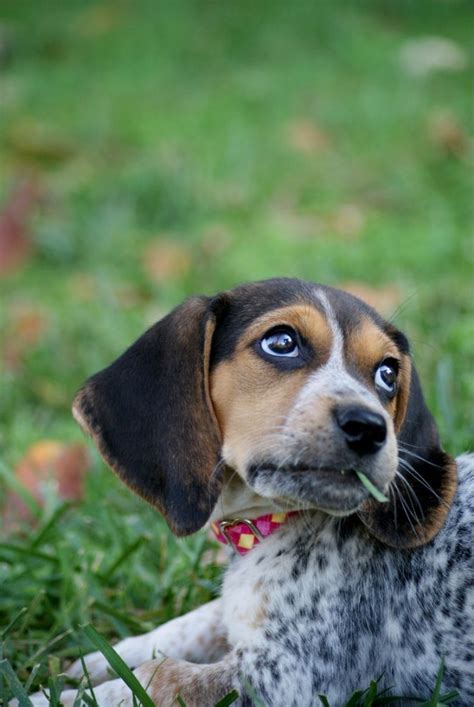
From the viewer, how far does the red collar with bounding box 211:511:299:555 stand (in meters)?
4.11

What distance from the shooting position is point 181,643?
4484mm

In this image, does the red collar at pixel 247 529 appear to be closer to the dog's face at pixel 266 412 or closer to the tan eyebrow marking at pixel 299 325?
the dog's face at pixel 266 412

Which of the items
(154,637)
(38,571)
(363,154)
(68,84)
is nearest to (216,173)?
(363,154)

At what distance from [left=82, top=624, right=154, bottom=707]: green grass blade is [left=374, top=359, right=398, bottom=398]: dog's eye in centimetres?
142

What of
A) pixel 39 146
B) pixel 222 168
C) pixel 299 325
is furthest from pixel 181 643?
pixel 39 146

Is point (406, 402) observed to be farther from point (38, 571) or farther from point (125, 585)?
point (38, 571)

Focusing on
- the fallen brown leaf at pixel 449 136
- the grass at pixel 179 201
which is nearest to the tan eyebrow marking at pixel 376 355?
the grass at pixel 179 201

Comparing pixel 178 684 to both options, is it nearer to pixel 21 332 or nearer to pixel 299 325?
pixel 299 325

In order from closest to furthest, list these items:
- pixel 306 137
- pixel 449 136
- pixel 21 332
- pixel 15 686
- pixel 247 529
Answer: pixel 15 686, pixel 247 529, pixel 21 332, pixel 449 136, pixel 306 137

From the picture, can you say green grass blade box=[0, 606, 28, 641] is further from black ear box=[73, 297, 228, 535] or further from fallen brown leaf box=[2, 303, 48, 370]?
fallen brown leaf box=[2, 303, 48, 370]

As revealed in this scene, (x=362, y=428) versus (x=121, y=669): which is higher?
(x=362, y=428)

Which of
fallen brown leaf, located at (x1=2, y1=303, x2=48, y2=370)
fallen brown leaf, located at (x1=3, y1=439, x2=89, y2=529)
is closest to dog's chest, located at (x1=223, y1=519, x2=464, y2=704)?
fallen brown leaf, located at (x1=3, y1=439, x2=89, y2=529)

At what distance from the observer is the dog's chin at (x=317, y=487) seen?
364cm

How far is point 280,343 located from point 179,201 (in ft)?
22.1
